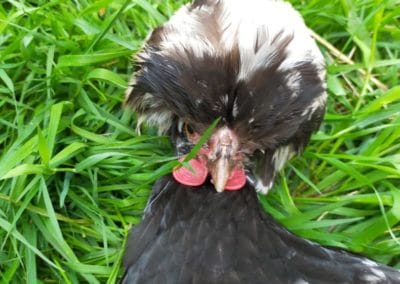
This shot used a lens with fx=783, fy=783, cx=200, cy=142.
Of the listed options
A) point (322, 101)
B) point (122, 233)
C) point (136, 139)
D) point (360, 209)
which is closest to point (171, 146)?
point (136, 139)

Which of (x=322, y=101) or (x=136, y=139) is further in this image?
(x=136, y=139)

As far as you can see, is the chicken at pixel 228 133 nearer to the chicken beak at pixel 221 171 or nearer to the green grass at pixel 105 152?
the chicken beak at pixel 221 171

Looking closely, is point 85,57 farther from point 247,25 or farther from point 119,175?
point 247,25

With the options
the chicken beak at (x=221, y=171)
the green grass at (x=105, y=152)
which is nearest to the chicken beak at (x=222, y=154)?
the chicken beak at (x=221, y=171)

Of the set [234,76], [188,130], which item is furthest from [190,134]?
[234,76]

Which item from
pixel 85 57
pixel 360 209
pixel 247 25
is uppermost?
pixel 247 25

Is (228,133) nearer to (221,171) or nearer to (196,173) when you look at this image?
(221,171)

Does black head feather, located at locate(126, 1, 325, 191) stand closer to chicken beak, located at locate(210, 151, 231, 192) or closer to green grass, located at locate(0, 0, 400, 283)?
chicken beak, located at locate(210, 151, 231, 192)
